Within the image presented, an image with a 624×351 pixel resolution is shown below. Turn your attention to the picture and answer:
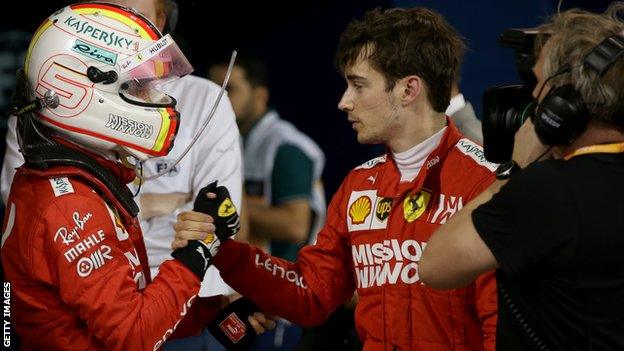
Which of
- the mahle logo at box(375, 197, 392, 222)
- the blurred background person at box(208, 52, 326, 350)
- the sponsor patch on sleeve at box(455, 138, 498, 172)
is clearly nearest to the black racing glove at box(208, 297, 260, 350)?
the mahle logo at box(375, 197, 392, 222)

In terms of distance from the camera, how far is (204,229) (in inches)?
Result: 107

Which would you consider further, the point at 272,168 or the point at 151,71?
the point at 272,168

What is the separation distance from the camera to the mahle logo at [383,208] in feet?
9.78

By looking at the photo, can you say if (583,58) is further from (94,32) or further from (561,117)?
(94,32)

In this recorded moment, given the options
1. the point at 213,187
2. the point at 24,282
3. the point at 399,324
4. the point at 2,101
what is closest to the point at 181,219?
the point at 213,187

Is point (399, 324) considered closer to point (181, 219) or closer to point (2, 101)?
point (181, 219)

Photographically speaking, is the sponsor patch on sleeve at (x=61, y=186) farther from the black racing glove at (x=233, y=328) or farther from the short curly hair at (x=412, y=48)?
the short curly hair at (x=412, y=48)

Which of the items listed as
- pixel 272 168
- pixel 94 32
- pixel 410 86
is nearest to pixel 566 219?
pixel 410 86

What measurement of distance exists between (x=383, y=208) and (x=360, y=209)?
0.08m

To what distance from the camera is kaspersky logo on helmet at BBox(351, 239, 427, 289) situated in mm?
2879

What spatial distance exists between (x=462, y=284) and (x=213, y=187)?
75 cm

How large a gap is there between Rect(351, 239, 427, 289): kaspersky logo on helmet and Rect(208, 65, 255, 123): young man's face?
2292 mm

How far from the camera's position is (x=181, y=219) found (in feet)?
9.05

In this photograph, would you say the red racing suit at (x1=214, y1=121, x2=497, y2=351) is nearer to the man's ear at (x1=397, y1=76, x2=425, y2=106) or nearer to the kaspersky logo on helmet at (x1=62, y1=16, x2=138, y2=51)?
the man's ear at (x1=397, y1=76, x2=425, y2=106)
